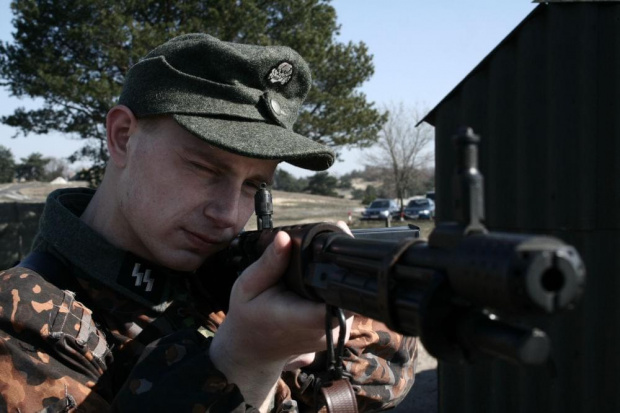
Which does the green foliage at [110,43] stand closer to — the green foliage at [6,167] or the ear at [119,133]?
the ear at [119,133]

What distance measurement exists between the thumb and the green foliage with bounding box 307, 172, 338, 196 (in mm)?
58561

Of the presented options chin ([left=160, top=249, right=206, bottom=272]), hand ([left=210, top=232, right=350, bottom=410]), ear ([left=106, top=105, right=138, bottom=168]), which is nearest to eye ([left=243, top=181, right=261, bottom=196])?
chin ([left=160, top=249, right=206, bottom=272])

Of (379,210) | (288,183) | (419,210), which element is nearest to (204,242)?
(379,210)

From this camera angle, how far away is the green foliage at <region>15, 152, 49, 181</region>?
2461 inches

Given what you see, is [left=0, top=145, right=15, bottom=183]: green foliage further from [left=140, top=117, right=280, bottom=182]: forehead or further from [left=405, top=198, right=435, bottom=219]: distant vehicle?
[left=140, top=117, right=280, bottom=182]: forehead

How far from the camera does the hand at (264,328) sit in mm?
1731

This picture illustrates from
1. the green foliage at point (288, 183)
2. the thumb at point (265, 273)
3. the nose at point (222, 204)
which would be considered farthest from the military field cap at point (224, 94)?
the green foliage at point (288, 183)

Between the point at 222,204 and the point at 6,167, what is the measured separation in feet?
218

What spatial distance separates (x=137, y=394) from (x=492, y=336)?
3.37 ft

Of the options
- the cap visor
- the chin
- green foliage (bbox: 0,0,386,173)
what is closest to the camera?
the cap visor

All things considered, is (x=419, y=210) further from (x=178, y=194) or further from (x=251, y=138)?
(x=178, y=194)

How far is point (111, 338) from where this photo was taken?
A: 204 cm

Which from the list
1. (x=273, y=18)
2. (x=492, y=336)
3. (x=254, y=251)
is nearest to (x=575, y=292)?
(x=492, y=336)

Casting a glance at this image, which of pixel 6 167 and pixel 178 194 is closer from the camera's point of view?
pixel 178 194
